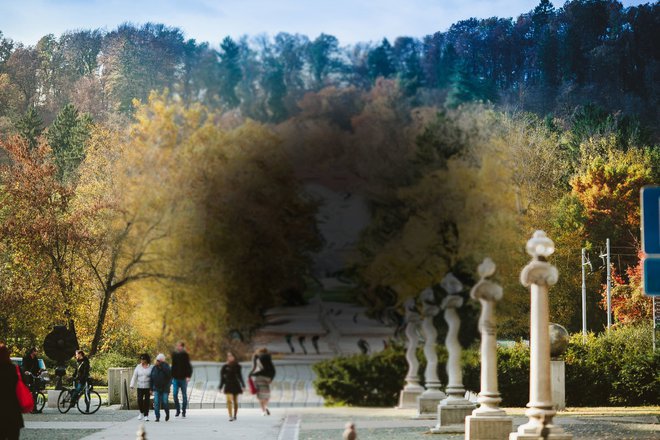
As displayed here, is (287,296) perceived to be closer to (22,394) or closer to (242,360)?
(242,360)

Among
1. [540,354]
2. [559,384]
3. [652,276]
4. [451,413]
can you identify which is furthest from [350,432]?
[559,384]

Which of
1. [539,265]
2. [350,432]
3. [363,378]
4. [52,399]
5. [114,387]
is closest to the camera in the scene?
[363,378]

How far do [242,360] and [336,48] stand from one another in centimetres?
182

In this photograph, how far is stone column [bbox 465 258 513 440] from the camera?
7.83 m

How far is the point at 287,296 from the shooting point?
6.38m

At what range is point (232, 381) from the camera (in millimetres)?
6949

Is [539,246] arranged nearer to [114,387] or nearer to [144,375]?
[144,375]

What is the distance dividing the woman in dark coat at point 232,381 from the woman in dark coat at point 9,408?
7368 millimetres

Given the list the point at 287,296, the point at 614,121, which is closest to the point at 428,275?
the point at 287,296

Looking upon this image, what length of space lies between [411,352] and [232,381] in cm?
104

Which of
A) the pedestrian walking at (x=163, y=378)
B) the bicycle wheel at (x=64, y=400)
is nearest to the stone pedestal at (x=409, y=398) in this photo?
the pedestrian walking at (x=163, y=378)

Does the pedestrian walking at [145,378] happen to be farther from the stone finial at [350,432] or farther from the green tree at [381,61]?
the green tree at [381,61]

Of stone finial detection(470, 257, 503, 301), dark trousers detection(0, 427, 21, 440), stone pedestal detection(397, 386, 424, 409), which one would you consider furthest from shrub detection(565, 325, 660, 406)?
stone pedestal detection(397, 386, 424, 409)

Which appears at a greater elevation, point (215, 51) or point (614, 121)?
point (614, 121)
